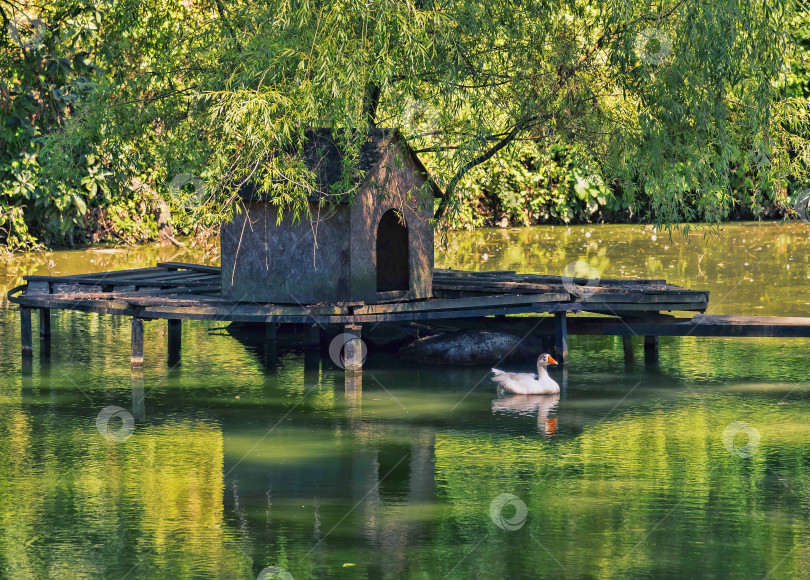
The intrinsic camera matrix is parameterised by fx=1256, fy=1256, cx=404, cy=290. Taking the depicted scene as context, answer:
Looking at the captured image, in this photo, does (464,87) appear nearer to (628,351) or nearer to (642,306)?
(642,306)

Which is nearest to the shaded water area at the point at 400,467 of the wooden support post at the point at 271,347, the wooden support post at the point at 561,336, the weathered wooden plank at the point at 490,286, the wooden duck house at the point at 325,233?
the wooden support post at the point at 271,347

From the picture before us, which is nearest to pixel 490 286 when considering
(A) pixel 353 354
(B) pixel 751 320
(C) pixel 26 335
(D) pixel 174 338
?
(A) pixel 353 354

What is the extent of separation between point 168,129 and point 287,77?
3037 mm

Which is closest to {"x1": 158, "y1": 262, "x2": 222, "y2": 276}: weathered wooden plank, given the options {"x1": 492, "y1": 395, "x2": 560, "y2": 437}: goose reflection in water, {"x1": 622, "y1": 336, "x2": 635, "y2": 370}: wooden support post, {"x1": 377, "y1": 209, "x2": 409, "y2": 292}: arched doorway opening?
{"x1": 377, "y1": 209, "x2": 409, "y2": 292}: arched doorway opening

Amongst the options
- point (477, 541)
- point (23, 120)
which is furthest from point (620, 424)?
point (23, 120)

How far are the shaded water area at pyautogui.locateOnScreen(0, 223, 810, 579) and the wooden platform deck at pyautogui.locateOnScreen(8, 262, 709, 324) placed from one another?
2.26 ft

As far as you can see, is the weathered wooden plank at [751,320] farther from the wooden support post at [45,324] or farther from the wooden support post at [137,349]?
the wooden support post at [45,324]

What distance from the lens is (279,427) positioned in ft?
35.3

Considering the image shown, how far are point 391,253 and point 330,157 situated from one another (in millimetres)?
2915

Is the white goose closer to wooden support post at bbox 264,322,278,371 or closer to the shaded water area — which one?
the shaded water area

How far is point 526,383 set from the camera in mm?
11992

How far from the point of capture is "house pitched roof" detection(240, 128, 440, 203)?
12.8 meters

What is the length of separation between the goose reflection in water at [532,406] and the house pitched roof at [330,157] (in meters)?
2.69

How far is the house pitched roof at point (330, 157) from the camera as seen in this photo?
41.9ft
